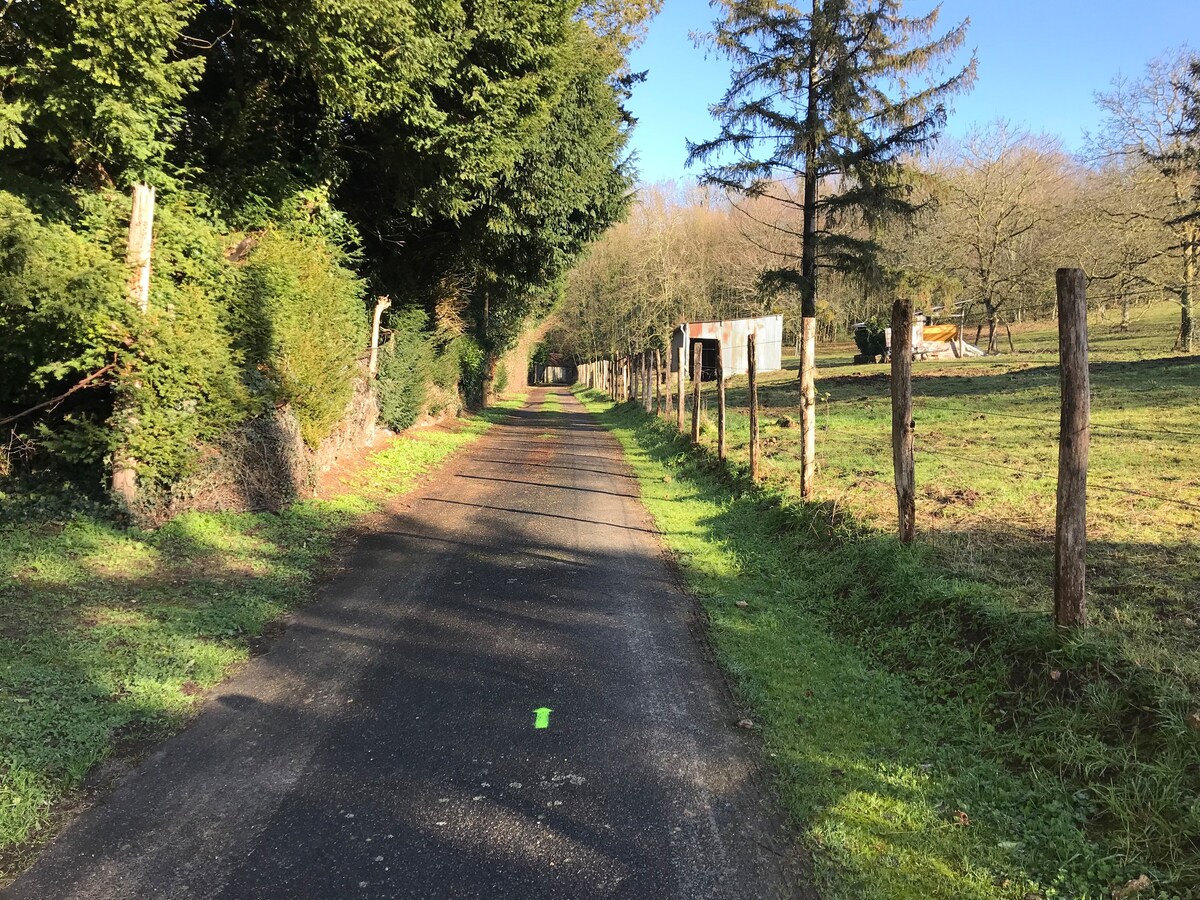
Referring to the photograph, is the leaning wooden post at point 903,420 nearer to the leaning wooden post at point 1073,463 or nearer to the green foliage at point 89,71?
the leaning wooden post at point 1073,463

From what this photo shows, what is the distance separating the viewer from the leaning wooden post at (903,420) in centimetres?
598

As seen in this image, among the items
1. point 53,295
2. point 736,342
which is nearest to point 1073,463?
point 53,295

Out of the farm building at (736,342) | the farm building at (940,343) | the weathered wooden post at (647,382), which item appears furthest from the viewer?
the farm building at (736,342)

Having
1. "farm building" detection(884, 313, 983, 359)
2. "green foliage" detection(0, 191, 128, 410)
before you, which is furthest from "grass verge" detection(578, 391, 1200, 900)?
"farm building" detection(884, 313, 983, 359)

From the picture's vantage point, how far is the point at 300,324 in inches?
361

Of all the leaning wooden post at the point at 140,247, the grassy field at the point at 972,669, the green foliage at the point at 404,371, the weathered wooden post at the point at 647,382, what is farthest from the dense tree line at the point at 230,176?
the weathered wooden post at the point at 647,382

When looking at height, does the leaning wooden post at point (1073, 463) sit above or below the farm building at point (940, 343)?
below

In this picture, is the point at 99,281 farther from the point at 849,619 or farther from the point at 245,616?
the point at 849,619

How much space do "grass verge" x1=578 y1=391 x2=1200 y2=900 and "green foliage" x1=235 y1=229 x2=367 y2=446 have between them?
240 inches

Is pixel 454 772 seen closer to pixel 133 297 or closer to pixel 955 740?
pixel 955 740

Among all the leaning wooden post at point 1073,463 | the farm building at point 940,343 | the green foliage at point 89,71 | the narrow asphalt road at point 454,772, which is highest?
the farm building at point 940,343

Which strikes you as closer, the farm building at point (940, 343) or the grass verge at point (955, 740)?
the grass verge at point (955, 740)

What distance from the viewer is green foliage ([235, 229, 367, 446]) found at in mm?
8422

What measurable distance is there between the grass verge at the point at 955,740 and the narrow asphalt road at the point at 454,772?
330mm
